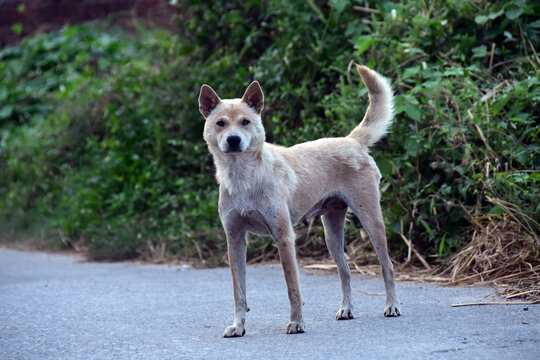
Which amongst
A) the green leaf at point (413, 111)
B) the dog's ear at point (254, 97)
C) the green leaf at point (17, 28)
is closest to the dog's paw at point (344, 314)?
the dog's ear at point (254, 97)

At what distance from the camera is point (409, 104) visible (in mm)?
5930

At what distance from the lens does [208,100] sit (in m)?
4.25

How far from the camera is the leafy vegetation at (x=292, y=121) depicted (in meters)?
5.66

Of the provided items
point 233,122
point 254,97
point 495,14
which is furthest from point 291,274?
point 495,14

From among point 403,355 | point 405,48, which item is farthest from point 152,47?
point 403,355

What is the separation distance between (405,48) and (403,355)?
4.38m

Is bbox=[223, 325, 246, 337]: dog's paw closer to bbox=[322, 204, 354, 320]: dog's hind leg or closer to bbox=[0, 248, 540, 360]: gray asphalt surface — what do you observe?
bbox=[0, 248, 540, 360]: gray asphalt surface

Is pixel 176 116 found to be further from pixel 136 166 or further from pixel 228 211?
pixel 228 211

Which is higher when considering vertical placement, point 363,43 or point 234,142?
point 363,43

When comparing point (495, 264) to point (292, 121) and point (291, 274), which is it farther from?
point (292, 121)

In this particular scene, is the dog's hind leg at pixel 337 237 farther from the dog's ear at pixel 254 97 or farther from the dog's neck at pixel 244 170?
the dog's ear at pixel 254 97

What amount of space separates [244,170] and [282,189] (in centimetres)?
28

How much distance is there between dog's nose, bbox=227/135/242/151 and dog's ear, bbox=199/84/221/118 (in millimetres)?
380

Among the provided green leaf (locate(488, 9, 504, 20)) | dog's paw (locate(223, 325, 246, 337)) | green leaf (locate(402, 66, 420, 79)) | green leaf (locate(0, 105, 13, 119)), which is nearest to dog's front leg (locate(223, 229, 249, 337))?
dog's paw (locate(223, 325, 246, 337))
